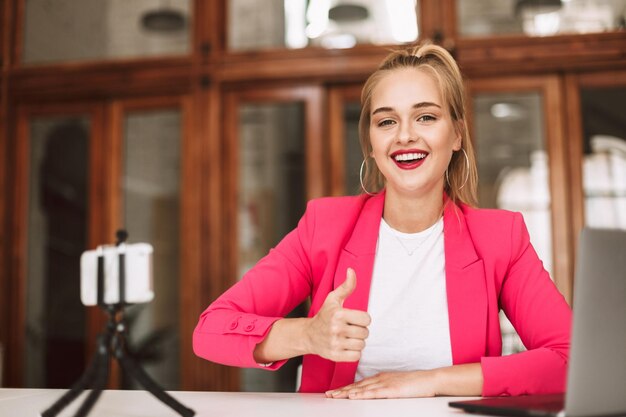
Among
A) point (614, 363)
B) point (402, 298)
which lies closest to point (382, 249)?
point (402, 298)

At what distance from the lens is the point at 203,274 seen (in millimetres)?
3697

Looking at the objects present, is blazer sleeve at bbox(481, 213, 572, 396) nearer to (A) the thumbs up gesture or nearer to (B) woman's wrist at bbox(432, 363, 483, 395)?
(B) woman's wrist at bbox(432, 363, 483, 395)

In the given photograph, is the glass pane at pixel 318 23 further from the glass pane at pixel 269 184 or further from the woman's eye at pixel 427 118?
the woman's eye at pixel 427 118

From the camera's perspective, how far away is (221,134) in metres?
3.79

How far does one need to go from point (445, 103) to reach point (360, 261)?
45cm

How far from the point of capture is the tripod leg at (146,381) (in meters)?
0.96

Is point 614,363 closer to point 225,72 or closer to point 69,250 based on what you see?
point 225,72

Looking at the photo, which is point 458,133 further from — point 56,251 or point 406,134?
point 56,251

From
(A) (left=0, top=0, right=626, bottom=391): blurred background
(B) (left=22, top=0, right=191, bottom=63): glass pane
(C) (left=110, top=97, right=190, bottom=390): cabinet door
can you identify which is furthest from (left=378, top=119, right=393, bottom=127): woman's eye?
(B) (left=22, top=0, right=191, bottom=63): glass pane

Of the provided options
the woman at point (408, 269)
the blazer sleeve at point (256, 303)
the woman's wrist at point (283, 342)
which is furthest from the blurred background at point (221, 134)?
the woman's wrist at point (283, 342)

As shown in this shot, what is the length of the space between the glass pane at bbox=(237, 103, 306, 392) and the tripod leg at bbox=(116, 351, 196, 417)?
270 cm

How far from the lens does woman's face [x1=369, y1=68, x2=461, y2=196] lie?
1.64 m

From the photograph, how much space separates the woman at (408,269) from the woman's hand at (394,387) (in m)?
0.14

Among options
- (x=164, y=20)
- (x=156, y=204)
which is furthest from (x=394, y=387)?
(x=164, y=20)
